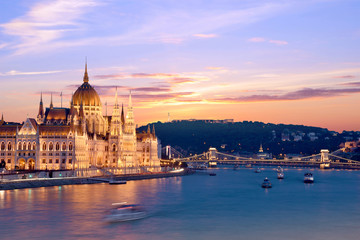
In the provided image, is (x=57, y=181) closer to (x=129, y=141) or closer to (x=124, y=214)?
(x=129, y=141)

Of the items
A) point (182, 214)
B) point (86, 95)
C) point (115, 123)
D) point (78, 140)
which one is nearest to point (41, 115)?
point (86, 95)

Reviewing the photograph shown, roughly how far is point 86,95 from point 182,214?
289ft

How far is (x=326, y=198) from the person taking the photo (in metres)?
96.5

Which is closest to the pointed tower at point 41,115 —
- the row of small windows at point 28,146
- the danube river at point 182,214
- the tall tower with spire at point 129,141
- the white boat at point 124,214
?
the row of small windows at point 28,146

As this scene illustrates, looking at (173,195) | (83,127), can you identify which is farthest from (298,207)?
Result: (83,127)

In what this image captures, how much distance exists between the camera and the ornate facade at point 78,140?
12775 centimetres

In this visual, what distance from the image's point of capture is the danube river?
189 ft

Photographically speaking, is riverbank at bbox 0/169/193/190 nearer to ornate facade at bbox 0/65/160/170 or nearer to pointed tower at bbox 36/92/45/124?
ornate facade at bbox 0/65/160/170

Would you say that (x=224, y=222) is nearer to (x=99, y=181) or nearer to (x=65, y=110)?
(x=99, y=181)

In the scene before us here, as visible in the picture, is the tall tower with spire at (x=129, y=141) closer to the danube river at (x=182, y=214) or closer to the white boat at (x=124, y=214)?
the danube river at (x=182, y=214)

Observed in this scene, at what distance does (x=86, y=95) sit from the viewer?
154625mm

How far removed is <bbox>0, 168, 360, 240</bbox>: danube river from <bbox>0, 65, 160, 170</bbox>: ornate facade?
25.8 m

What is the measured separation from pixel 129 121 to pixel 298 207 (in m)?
83.7

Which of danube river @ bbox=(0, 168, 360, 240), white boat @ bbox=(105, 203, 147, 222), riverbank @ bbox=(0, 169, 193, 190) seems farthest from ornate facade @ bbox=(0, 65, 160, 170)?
white boat @ bbox=(105, 203, 147, 222)
